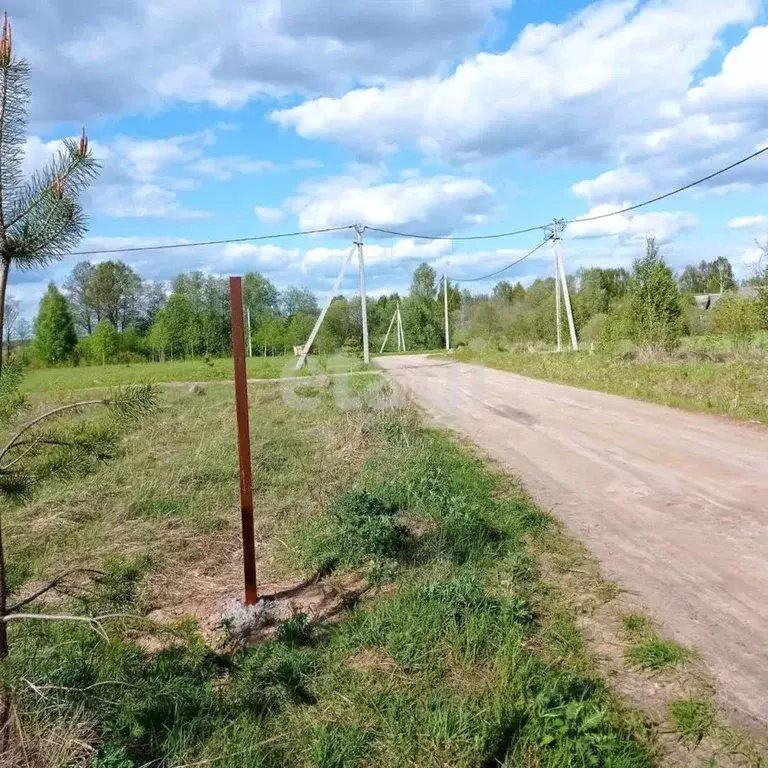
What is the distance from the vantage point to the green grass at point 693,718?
301 cm

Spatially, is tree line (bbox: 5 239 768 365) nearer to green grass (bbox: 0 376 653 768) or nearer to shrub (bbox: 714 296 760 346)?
shrub (bbox: 714 296 760 346)

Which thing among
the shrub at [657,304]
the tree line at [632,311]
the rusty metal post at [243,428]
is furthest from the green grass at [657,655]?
the shrub at [657,304]

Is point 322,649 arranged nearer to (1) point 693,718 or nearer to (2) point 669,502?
(1) point 693,718

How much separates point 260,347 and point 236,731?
79.2 ft

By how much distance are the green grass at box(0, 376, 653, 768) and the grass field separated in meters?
0.01

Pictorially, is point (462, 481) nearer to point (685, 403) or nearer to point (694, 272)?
point (685, 403)

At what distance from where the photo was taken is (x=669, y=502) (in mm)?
6668

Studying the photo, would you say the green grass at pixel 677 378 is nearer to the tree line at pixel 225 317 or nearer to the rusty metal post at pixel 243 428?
the tree line at pixel 225 317

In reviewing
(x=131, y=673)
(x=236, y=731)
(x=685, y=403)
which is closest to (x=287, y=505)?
(x=131, y=673)

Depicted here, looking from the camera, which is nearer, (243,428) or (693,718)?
(693,718)

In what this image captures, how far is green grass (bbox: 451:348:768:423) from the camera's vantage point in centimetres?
1246

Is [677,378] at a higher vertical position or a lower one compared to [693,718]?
higher

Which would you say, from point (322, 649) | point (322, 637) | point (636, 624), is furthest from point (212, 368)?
point (636, 624)

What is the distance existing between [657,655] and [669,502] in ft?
10.9
